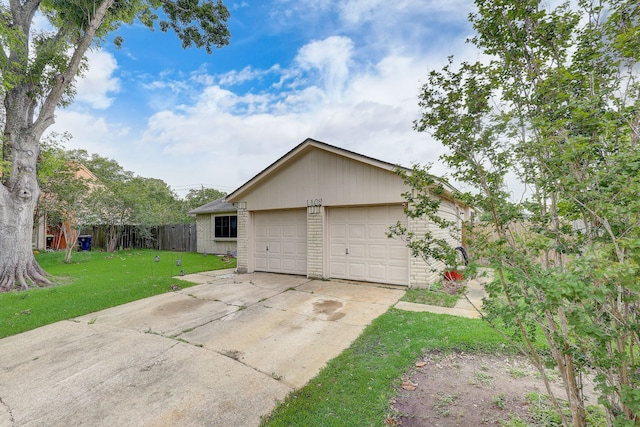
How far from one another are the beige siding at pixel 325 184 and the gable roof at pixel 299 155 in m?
A: 0.17

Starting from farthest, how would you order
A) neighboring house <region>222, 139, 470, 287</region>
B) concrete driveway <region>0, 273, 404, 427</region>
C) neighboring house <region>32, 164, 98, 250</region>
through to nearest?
neighboring house <region>32, 164, 98, 250</region>, neighboring house <region>222, 139, 470, 287</region>, concrete driveway <region>0, 273, 404, 427</region>

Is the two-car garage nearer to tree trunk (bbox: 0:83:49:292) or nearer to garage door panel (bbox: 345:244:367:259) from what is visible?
garage door panel (bbox: 345:244:367:259)

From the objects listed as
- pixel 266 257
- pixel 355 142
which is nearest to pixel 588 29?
pixel 266 257

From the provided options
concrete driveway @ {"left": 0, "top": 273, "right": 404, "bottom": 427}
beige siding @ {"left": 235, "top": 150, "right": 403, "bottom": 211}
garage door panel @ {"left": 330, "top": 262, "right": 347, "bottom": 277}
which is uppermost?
beige siding @ {"left": 235, "top": 150, "right": 403, "bottom": 211}

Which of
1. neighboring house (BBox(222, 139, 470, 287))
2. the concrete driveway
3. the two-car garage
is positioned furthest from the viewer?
the two-car garage

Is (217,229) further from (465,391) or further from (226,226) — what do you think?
(465,391)

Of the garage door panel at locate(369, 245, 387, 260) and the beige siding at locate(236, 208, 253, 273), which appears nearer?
the garage door panel at locate(369, 245, 387, 260)

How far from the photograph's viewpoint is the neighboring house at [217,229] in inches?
609

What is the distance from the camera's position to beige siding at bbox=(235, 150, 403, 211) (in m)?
7.51

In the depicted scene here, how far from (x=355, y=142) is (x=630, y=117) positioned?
13.3 m

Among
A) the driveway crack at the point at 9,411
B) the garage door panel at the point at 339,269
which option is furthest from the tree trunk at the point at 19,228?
the garage door panel at the point at 339,269

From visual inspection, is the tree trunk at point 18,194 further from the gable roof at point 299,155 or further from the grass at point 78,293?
the gable roof at point 299,155

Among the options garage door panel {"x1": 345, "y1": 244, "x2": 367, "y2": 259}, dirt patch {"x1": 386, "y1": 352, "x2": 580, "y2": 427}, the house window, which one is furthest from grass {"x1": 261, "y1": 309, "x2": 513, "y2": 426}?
the house window

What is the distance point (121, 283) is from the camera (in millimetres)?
7945
